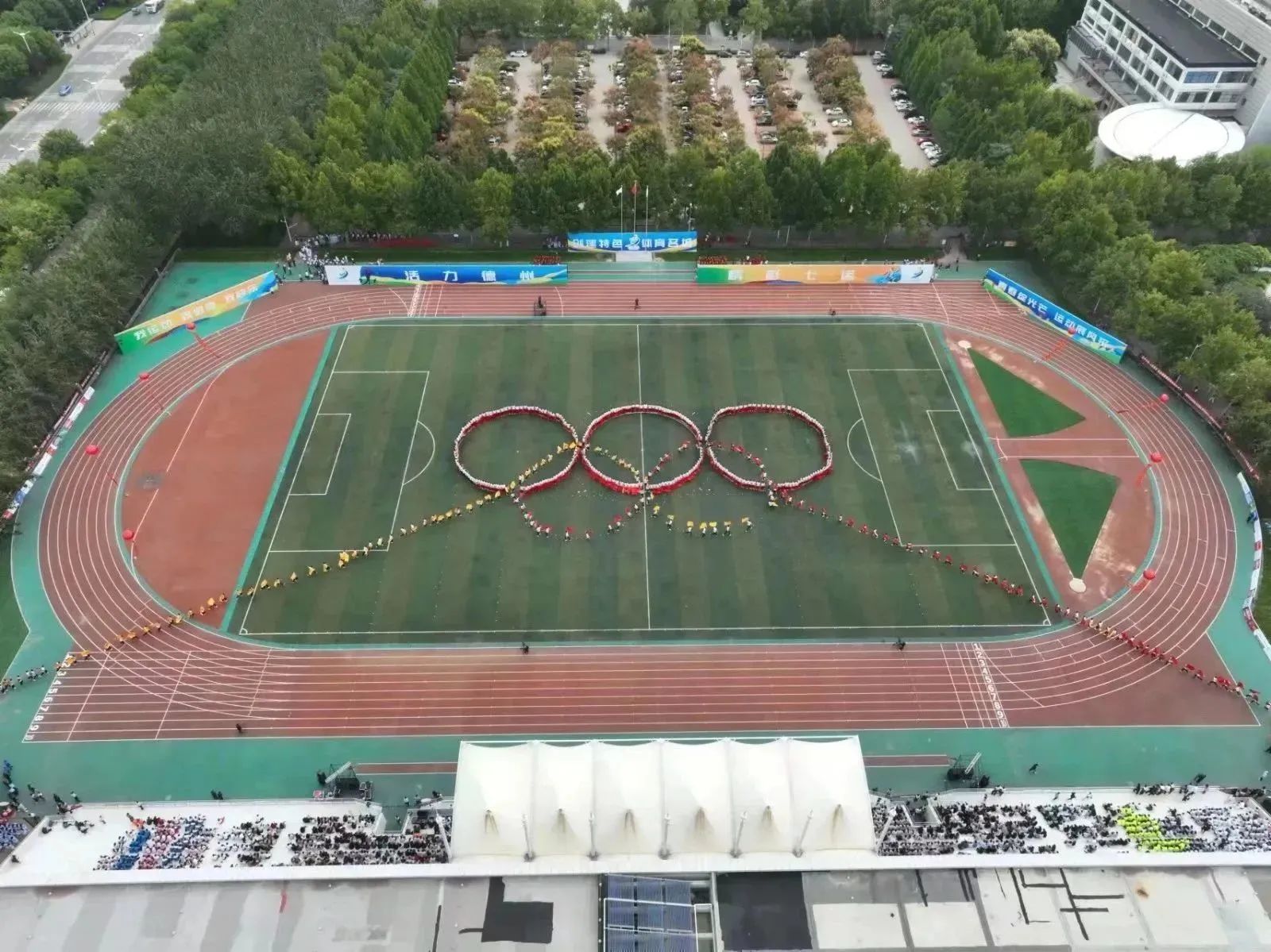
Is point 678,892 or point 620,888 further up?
point 620,888

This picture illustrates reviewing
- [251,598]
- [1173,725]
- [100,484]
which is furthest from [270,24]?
[1173,725]

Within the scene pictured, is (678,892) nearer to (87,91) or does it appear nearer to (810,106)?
(810,106)

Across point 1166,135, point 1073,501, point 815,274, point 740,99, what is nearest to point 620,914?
point 1073,501

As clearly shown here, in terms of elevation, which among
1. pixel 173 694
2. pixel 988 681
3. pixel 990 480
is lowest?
pixel 988 681

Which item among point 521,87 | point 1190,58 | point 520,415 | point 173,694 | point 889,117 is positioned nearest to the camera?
point 173,694

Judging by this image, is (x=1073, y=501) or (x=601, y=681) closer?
(x=601, y=681)

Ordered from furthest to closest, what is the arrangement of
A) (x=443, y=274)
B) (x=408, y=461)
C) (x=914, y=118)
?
(x=914, y=118) → (x=443, y=274) → (x=408, y=461)

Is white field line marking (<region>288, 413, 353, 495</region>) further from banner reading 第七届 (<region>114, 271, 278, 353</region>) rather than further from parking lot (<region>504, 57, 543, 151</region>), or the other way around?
parking lot (<region>504, 57, 543, 151</region>)
